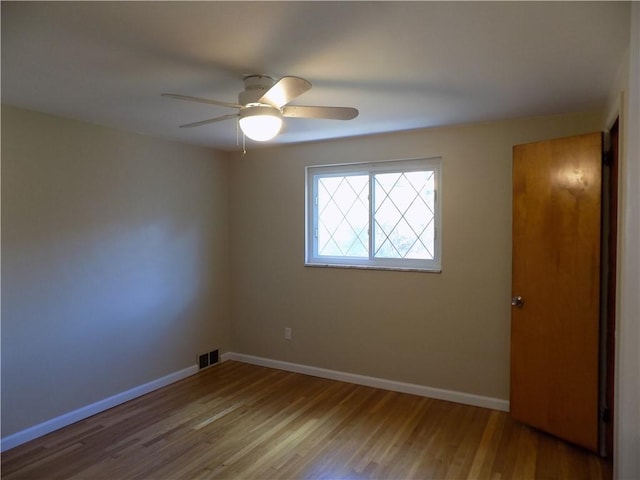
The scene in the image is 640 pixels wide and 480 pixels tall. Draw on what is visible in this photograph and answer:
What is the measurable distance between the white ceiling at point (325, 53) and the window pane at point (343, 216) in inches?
42.1

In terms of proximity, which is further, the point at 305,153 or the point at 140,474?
the point at 305,153

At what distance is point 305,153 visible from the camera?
3891 millimetres

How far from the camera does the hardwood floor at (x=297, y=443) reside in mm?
2348

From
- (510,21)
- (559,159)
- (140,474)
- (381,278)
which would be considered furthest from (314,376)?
(510,21)

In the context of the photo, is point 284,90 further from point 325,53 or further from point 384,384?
point 384,384

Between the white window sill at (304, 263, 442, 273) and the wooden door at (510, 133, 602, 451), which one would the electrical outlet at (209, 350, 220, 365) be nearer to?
the white window sill at (304, 263, 442, 273)

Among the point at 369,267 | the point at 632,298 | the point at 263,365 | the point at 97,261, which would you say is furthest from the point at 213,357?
the point at 632,298

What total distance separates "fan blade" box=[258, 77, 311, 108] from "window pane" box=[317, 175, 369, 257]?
1.88 metres

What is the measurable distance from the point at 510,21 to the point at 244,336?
367cm

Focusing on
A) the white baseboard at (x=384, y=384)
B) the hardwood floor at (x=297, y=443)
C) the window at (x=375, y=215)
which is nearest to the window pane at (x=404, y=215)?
the window at (x=375, y=215)

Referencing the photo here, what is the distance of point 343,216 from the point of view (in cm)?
386

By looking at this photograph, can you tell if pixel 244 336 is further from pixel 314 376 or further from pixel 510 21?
pixel 510 21

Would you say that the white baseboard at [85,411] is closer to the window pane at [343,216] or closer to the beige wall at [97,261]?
the beige wall at [97,261]

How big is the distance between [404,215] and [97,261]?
2.52 metres
